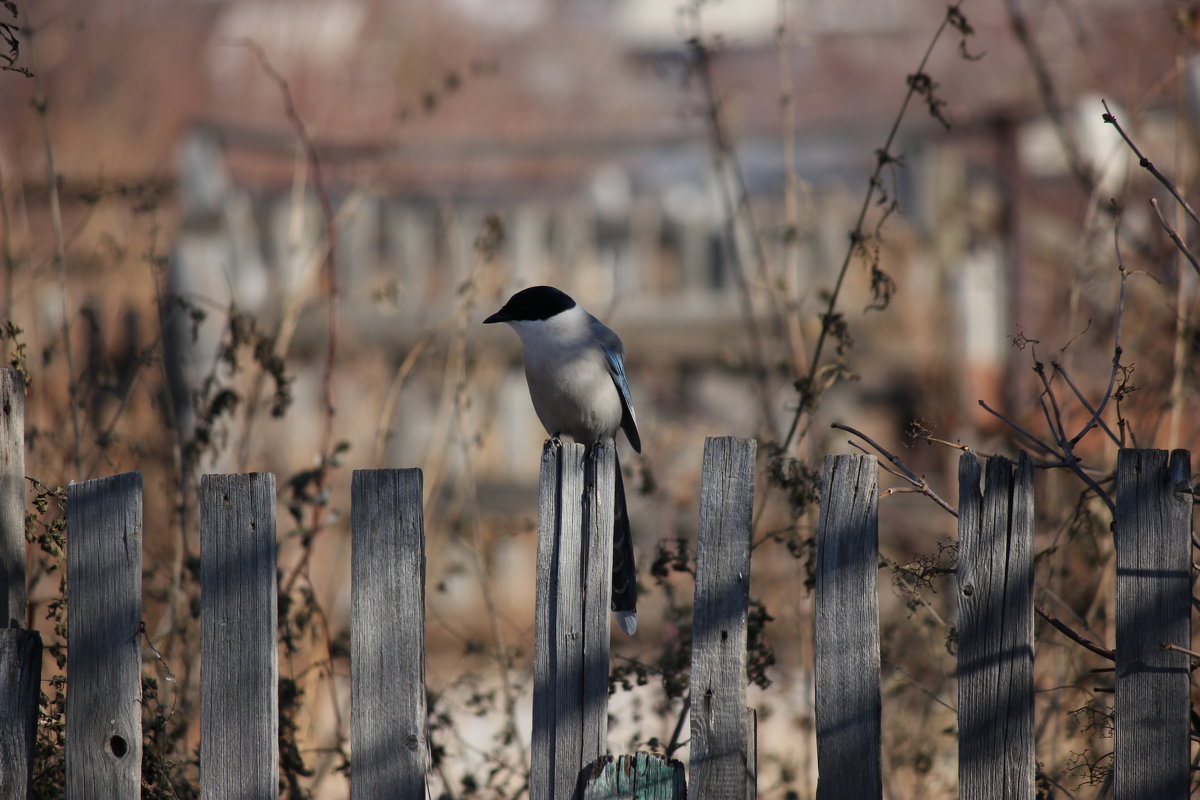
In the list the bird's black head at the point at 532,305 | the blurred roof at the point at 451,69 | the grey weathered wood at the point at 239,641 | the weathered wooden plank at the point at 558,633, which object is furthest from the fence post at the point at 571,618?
the blurred roof at the point at 451,69

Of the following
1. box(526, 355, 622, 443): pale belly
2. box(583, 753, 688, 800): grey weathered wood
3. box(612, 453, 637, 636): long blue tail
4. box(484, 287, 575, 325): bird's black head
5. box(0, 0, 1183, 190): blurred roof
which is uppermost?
box(0, 0, 1183, 190): blurred roof

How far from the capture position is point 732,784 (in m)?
2.04

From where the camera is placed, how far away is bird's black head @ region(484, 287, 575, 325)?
3.40m

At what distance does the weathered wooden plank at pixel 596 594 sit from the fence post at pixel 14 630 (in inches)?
42.2

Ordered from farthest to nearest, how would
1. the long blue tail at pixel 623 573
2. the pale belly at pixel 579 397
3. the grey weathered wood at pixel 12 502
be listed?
the pale belly at pixel 579 397 < the long blue tail at pixel 623 573 < the grey weathered wood at pixel 12 502

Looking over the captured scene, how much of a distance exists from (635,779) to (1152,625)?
3.19 ft

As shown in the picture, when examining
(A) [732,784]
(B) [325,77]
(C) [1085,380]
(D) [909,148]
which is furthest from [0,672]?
(B) [325,77]

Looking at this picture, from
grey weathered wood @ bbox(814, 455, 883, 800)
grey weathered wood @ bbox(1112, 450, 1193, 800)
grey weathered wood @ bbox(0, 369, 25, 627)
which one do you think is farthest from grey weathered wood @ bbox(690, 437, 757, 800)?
grey weathered wood @ bbox(0, 369, 25, 627)

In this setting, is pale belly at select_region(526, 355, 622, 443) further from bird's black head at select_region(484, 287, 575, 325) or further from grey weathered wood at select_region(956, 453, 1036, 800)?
grey weathered wood at select_region(956, 453, 1036, 800)

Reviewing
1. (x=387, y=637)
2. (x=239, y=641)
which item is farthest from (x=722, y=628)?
(x=239, y=641)

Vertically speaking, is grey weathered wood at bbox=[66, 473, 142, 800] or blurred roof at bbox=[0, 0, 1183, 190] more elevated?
blurred roof at bbox=[0, 0, 1183, 190]

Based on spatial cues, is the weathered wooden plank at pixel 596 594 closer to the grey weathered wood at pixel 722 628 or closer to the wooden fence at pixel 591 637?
the wooden fence at pixel 591 637

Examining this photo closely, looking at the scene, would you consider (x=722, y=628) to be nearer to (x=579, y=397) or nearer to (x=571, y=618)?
(x=571, y=618)

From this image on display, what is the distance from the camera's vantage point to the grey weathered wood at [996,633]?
1.96 m
